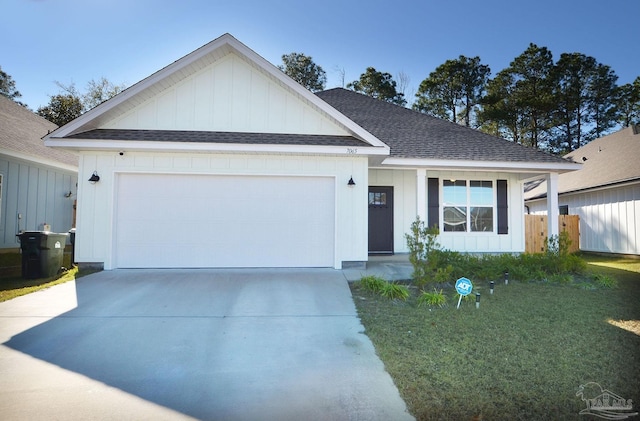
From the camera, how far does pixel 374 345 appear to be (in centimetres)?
387

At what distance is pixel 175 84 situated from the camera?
26.8ft

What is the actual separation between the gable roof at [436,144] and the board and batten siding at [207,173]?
5.73ft

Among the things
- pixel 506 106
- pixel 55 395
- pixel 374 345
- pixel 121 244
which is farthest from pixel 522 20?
pixel 506 106

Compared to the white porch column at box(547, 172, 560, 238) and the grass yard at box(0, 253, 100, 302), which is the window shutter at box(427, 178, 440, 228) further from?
the grass yard at box(0, 253, 100, 302)

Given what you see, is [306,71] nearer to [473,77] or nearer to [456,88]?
[456,88]

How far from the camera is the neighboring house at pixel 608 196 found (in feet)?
38.7

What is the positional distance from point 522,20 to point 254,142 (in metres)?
9.56

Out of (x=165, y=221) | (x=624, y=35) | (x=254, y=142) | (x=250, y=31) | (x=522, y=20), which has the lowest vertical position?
(x=165, y=221)

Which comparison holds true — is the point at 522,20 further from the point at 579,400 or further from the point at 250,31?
the point at 579,400

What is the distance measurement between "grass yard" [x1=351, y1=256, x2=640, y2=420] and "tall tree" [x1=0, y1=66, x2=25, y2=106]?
34.0 metres

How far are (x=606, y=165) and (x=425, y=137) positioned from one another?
8.43 m

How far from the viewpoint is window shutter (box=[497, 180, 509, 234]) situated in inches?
420

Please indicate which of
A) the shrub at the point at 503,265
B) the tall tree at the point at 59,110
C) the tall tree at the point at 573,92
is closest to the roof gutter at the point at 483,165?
the shrub at the point at 503,265

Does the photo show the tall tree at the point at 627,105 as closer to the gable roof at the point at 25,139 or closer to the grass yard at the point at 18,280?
the grass yard at the point at 18,280
